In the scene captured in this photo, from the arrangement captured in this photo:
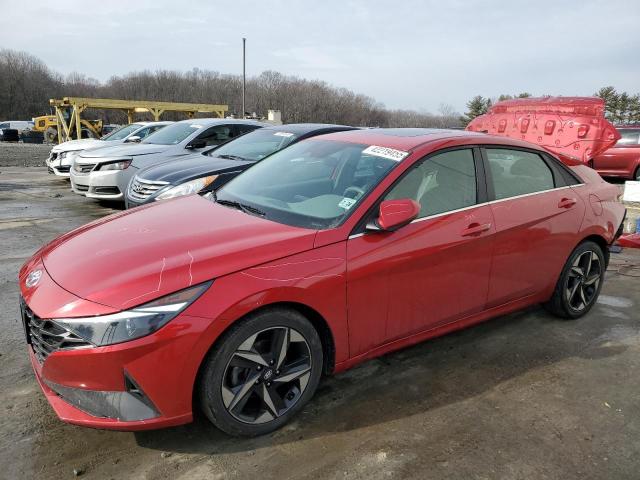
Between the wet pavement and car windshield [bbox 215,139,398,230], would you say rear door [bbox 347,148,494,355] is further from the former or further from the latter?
the wet pavement

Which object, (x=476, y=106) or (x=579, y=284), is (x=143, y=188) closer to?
(x=579, y=284)

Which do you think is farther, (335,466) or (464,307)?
(464,307)

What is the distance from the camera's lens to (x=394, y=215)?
8.93 feet

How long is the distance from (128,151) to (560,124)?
703cm

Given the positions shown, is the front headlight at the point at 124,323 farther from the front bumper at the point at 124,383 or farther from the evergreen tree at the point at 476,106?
the evergreen tree at the point at 476,106

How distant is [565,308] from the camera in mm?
4070

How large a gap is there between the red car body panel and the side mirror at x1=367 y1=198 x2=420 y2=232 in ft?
42.4

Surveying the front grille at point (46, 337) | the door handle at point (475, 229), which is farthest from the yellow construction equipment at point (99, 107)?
the door handle at point (475, 229)

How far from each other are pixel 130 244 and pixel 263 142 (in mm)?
4770

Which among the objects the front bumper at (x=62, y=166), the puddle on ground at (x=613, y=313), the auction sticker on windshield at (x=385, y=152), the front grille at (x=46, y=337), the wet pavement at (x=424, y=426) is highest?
the auction sticker on windshield at (x=385, y=152)

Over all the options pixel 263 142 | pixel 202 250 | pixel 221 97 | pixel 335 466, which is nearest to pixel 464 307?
pixel 335 466

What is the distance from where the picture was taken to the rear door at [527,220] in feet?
11.2

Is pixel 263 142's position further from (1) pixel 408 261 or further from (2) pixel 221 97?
(2) pixel 221 97

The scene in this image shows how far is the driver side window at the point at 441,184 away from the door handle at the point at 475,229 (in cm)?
15
